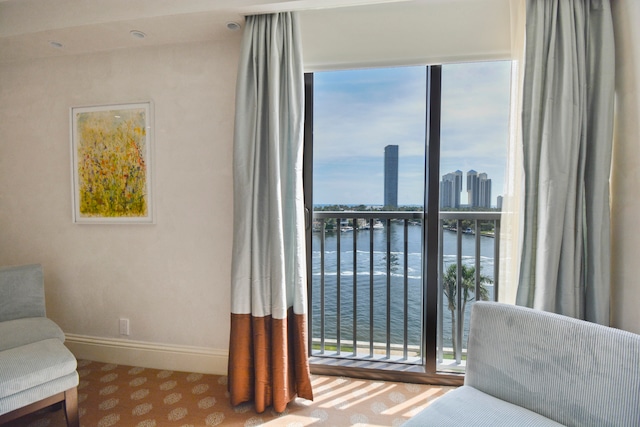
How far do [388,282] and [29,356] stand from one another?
2098 mm

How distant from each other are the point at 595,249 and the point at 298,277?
1.52 m

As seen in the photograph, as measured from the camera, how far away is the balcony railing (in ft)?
7.30

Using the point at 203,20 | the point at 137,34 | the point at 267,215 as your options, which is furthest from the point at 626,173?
the point at 137,34

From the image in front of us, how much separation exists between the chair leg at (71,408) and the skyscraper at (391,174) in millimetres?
2112

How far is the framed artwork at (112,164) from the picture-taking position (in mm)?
2230

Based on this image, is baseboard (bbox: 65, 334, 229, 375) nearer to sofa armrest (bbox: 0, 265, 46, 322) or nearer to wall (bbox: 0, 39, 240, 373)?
wall (bbox: 0, 39, 240, 373)

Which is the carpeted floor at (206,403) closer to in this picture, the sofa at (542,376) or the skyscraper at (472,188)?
the sofa at (542,376)

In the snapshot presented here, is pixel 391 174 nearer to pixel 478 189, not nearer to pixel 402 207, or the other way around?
pixel 402 207

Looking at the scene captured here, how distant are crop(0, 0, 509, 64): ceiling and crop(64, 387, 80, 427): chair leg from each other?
210 cm

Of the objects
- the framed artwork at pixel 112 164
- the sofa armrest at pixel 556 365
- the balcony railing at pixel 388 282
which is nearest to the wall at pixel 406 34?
the balcony railing at pixel 388 282

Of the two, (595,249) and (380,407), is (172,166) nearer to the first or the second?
(380,407)

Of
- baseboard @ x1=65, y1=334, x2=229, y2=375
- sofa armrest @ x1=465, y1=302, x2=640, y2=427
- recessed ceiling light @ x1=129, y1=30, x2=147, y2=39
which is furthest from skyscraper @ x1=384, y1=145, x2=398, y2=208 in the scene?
recessed ceiling light @ x1=129, y1=30, x2=147, y2=39

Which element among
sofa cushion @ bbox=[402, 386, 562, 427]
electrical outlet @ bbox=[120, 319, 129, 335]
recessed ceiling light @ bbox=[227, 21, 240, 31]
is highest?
recessed ceiling light @ bbox=[227, 21, 240, 31]

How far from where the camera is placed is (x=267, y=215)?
1.87 meters
